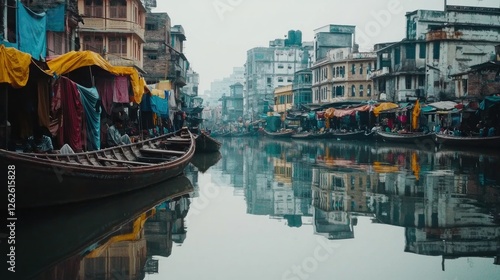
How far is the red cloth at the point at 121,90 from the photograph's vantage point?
18.1m

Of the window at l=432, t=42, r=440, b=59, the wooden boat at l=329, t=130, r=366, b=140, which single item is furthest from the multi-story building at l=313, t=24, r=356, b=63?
the window at l=432, t=42, r=440, b=59

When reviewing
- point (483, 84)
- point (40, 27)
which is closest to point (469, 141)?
point (483, 84)

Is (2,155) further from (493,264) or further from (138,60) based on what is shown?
(138,60)

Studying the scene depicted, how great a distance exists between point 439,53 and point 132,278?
43.3 m

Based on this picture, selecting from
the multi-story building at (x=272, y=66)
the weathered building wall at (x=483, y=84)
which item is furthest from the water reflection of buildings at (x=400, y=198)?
the multi-story building at (x=272, y=66)

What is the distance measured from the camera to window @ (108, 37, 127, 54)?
33719 mm

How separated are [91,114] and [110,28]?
19902 mm

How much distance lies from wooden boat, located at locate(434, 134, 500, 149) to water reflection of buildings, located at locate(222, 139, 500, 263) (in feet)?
18.6

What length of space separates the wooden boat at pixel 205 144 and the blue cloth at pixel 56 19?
482 inches

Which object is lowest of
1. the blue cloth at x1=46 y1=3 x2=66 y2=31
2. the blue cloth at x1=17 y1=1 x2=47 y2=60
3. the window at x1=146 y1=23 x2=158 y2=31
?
the blue cloth at x1=17 y1=1 x2=47 y2=60

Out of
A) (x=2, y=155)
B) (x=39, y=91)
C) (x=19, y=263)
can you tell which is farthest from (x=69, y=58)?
(x=19, y=263)

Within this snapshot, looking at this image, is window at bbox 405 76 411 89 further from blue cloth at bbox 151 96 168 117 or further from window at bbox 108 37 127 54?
blue cloth at bbox 151 96 168 117

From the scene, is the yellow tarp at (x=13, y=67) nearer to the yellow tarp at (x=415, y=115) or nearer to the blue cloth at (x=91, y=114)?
the blue cloth at (x=91, y=114)

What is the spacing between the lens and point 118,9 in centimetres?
3344
